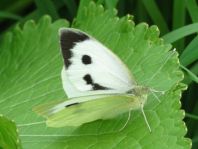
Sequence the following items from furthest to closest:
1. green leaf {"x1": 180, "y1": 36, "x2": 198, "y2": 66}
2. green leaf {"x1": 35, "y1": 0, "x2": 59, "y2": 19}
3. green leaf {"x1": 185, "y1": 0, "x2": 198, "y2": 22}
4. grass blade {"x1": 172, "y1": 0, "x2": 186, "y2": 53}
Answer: green leaf {"x1": 35, "y1": 0, "x2": 59, "y2": 19}, grass blade {"x1": 172, "y1": 0, "x2": 186, "y2": 53}, green leaf {"x1": 185, "y1": 0, "x2": 198, "y2": 22}, green leaf {"x1": 180, "y1": 36, "x2": 198, "y2": 66}

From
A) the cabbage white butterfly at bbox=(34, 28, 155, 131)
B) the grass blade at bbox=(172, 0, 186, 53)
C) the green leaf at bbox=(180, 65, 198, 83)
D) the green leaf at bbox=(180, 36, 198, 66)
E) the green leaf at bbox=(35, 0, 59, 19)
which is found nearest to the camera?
the cabbage white butterfly at bbox=(34, 28, 155, 131)

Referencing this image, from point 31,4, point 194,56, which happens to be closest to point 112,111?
point 194,56

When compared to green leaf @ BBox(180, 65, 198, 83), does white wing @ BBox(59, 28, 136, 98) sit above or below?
above

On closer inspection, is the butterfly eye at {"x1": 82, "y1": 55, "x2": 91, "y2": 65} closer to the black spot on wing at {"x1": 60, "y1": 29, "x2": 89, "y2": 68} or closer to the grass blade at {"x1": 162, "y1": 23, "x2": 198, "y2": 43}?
the black spot on wing at {"x1": 60, "y1": 29, "x2": 89, "y2": 68}

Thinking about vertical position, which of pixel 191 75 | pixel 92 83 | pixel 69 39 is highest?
pixel 69 39

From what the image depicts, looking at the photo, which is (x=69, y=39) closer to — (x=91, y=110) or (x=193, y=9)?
(x=91, y=110)

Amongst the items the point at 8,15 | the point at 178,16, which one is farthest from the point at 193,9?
the point at 8,15

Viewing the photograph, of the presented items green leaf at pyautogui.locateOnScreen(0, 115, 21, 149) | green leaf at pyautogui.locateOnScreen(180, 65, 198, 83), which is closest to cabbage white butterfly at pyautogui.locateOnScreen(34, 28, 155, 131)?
green leaf at pyautogui.locateOnScreen(0, 115, 21, 149)
